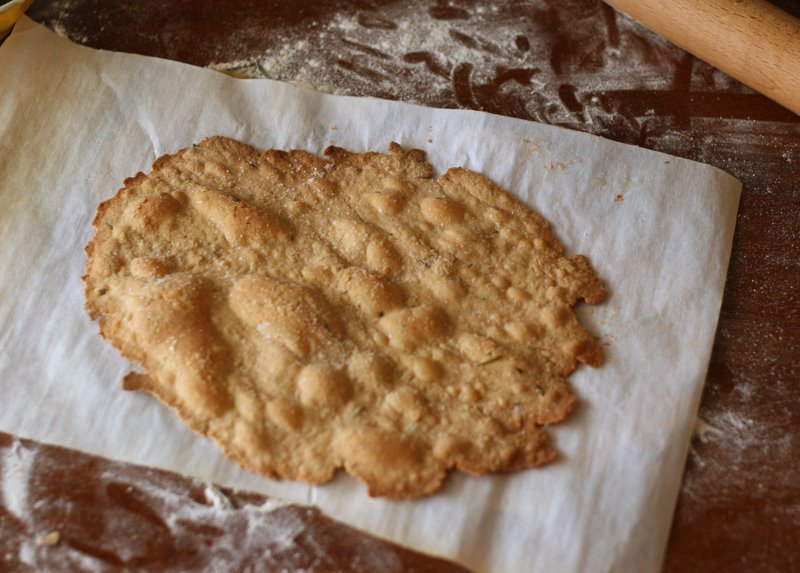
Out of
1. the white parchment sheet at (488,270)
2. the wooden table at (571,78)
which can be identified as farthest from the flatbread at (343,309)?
the wooden table at (571,78)

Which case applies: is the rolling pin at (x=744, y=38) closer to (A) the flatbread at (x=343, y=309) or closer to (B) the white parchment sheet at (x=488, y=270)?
(B) the white parchment sheet at (x=488, y=270)

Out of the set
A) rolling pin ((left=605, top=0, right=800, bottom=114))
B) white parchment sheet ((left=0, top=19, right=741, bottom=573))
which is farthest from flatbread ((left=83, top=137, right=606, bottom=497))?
rolling pin ((left=605, top=0, right=800, bottom=114))

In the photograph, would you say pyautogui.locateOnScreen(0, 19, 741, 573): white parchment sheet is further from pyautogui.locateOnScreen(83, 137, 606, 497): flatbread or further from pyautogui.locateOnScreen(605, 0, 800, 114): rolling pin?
pyautogui.locateOnScreen(605, 0, 800, 114): rolling pin

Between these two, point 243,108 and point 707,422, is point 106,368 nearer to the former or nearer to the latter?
point 243,108

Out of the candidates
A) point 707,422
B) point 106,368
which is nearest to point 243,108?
point 106,368

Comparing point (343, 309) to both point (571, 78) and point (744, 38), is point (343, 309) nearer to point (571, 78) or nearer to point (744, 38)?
point (571, 78)

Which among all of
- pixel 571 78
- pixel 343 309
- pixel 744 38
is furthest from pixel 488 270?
pixel 744 38
